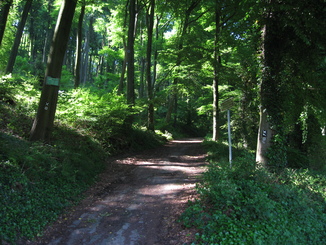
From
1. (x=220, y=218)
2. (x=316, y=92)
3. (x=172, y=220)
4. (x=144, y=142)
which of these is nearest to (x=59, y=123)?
(x=144, y=142)

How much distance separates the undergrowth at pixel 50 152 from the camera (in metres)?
4.38

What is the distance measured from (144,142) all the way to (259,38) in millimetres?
9024

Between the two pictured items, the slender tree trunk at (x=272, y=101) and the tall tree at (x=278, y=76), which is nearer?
the tall tree at (x=278, y=76)

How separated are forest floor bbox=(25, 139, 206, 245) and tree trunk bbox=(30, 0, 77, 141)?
255 cm

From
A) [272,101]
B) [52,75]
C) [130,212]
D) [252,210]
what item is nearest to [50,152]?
[52,75]

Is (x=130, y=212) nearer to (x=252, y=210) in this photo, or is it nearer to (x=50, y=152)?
(x=252, y=210)

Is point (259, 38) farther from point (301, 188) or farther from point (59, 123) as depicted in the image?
point (59, 123)

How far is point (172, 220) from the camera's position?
484 centimetres

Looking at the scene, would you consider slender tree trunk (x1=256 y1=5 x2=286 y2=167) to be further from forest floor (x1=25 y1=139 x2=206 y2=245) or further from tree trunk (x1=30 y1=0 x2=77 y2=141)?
tree trunk (x1=30 y1=0 x2=77 y2=141)

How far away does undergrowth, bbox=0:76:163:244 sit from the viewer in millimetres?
4383

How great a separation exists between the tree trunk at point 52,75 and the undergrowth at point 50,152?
19.7 inches

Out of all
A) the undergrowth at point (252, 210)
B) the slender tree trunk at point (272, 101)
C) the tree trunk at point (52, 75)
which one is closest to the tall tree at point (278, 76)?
the slender tree trunk at point (272, 101)

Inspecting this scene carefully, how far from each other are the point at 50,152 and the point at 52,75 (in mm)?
2496

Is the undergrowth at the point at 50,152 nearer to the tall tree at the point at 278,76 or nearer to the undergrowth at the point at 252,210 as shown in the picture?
the undergrowth at the point at 252,210
